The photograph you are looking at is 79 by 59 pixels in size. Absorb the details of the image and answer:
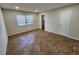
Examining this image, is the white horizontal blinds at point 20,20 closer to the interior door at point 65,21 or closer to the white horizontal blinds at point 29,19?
the white horizontal blinds at point 29,19

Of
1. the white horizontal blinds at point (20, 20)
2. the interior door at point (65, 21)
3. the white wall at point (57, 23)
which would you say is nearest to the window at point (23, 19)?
the white horizontal blinds at point (20, 20)

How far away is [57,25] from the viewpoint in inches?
113

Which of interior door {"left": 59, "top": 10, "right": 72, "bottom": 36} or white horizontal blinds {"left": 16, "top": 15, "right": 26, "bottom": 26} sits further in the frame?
interior door {"left": 59, "top": 10, "right": 72, "bottom": 36}

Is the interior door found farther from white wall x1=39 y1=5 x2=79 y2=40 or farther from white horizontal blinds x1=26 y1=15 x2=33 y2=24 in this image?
white horizontal blinds x1=26 y1=15 x2=33 y2=24

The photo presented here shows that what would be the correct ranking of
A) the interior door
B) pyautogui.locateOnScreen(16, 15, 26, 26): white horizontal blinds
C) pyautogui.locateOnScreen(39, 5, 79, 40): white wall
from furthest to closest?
the interior door < pyautogui.locateOnScreen(39, 5, 79, 40): white wall < pyautogui.locateOnScreen(16, 15, 26, 26): white horizontal blinds

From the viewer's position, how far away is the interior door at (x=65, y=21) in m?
3.11

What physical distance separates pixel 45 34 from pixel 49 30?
0.23 metres

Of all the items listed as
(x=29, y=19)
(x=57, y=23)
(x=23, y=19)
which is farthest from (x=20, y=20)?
(x=57, y=23)

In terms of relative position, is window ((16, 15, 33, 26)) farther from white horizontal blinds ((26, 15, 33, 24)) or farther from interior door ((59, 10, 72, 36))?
interior door ((59, 10, 72, 36))

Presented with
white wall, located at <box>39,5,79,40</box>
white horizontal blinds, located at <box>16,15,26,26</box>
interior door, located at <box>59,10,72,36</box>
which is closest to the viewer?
white horizontal blinds, located at <box>16,15,26,26</box>

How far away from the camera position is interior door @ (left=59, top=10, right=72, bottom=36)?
3112 millimetres

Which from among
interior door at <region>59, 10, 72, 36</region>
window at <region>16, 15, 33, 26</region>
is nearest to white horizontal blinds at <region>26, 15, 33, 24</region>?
window at <region>16, 15, 33, 26</region>
